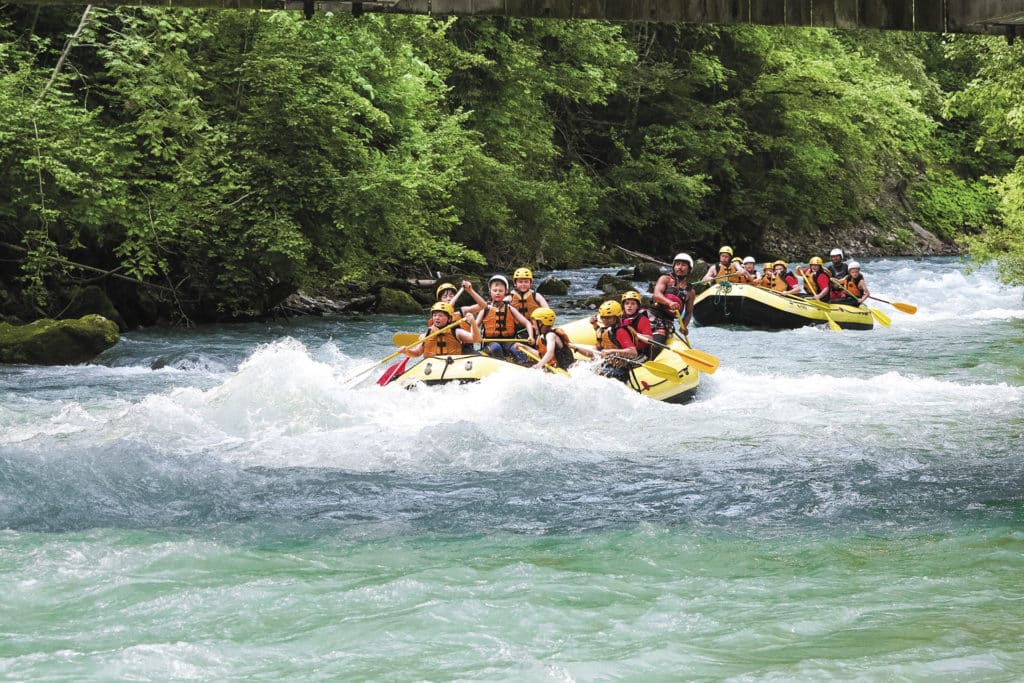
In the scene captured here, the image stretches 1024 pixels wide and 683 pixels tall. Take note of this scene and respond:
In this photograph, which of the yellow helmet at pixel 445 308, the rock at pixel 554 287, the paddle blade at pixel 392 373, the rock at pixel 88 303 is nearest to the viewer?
the paddle blade at pixel 392 373

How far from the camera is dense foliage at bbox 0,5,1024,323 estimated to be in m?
15.4

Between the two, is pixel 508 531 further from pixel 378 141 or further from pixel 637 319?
pixel 378 141

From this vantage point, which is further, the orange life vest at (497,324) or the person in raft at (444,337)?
the orange life vest at (497,324)

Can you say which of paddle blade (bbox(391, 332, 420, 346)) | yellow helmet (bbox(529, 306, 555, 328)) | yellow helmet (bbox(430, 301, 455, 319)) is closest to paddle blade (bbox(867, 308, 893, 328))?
yellow helmet (bbox(529, 306, 555, 328))

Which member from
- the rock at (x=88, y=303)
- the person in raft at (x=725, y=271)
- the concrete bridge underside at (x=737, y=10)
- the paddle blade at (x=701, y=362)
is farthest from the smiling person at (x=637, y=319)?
the rock at (x=88, y=303)

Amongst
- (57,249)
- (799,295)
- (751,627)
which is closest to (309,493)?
(751,627)

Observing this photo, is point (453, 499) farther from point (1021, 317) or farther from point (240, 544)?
point (1021, 317)

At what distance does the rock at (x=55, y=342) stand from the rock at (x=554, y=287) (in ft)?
32.7

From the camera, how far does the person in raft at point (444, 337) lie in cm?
1087

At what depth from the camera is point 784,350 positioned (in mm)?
15656

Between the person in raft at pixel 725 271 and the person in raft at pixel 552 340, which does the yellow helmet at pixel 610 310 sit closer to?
the person in raft at pixel 552 340

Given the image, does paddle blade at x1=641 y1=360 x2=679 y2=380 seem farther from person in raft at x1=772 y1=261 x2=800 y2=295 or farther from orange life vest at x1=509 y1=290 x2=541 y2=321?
person in raft at x1=772 y1=261 x2=800 y2=295

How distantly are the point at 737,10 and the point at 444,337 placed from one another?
4.30 meters

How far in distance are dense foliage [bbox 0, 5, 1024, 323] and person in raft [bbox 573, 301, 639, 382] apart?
689 centimetres
